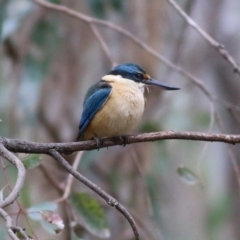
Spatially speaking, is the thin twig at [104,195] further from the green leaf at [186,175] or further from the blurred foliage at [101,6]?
the blurred foliage at [101,6]


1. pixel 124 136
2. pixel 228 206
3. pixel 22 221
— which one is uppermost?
pixel 124 136

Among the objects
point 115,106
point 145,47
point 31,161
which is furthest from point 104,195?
point 145,47

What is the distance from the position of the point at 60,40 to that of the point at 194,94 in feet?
3.71

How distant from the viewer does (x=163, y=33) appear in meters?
3.54

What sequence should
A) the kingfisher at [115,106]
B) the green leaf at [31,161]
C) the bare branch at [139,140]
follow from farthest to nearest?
the kingfisher at [115,106], the green leaf at [31,161], the bare branch at [139,140]

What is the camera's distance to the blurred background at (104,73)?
288 centimetres

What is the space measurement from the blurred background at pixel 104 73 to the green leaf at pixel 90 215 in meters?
0.37

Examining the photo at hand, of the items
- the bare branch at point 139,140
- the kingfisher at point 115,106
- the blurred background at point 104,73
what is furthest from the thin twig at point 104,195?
the blurred background at point 104,73

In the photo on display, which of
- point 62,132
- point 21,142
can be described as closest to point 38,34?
point 62,132

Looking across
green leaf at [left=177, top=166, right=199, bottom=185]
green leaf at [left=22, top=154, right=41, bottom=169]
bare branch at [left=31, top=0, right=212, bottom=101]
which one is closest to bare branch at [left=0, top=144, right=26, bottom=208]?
green leaf at [left=22, top=154, right=41, bottom=169]

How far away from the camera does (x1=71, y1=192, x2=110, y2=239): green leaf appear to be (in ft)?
6.79

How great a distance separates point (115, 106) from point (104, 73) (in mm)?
1789

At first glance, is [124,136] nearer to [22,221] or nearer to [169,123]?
[22,221]

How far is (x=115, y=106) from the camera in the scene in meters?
1.91
